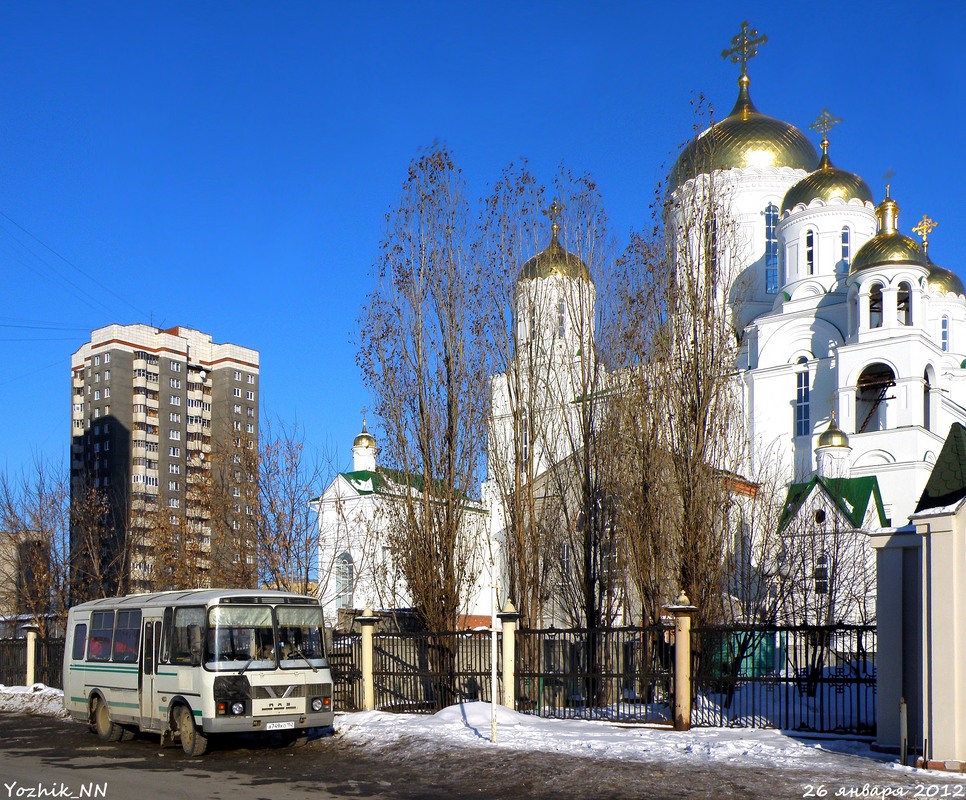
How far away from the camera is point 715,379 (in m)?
19.4

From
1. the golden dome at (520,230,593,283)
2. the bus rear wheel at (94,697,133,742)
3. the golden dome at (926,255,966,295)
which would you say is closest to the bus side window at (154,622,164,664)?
the bus rear wheel at (94,697,133,742)

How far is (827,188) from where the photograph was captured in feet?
140

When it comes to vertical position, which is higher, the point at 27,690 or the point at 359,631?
the point at 359,631

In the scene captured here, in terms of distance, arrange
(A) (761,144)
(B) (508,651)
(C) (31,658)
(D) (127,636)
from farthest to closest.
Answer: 1. (A) (761,144)
2. (C) (31,658)
3. (B) (508,651)
4. (D) (127,636)

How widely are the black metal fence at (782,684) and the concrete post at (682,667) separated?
34 cm

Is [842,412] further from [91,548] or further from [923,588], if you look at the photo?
Result: [923,588]

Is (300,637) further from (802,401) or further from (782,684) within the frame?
(802,401)

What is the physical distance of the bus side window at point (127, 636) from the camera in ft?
53.6

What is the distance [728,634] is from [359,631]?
7340 millimetres

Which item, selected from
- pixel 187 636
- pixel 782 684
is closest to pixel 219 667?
pixel 187 636

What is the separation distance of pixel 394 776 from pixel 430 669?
19.9 ft

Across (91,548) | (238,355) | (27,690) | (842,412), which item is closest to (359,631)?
(27,690)

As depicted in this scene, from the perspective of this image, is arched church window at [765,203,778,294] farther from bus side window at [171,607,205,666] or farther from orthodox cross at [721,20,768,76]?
bus side window at [171,607,205,666]

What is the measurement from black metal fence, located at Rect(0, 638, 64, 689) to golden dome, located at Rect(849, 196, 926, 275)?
2876 centimetres
